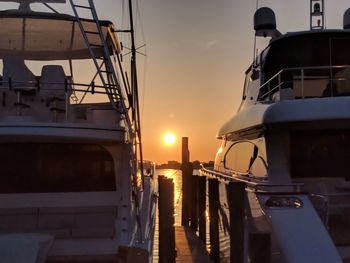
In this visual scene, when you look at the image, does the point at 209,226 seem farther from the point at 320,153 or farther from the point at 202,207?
the point at 320,153

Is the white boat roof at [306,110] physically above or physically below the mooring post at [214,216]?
above

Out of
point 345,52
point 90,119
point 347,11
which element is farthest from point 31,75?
point 347,11

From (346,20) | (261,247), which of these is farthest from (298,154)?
(346,20)

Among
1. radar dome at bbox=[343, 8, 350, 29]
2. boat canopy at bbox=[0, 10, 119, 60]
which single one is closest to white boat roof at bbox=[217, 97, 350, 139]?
boat canopy at bbox=[0, 10, 119, 60]

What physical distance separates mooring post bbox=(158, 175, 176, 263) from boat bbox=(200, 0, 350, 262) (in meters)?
1.30

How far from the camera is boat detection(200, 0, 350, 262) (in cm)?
627

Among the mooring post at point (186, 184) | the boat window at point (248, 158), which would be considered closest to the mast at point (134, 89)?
the boat window at point (248, 158)

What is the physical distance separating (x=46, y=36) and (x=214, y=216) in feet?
15.3

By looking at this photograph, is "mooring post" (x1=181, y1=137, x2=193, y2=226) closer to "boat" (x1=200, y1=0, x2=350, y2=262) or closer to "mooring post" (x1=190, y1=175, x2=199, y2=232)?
"mooring post" (x1=190, y1=175, x2=199, y2=232)

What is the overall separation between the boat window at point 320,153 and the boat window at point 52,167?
2.76 metres

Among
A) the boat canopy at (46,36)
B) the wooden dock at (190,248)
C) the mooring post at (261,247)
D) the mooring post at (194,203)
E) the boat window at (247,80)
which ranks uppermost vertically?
the boat canopy at (46,36)

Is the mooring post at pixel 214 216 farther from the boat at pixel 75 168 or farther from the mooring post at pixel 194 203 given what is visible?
the mooring post at pixel 194 203

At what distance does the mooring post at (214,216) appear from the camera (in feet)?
32.9

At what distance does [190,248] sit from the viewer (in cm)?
1221
